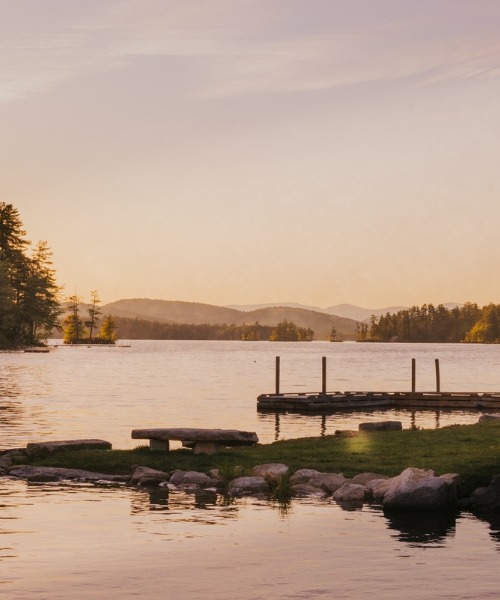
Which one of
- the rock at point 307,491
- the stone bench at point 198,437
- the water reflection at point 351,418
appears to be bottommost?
the water reflection at point 351,418

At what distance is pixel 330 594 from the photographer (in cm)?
1541

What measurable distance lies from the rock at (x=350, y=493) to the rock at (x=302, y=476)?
4.93 feet

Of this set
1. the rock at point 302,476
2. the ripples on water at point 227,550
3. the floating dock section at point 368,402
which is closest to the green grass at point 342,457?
the rock at point 302,476

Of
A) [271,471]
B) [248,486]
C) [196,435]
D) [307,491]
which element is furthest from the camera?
[196,435]

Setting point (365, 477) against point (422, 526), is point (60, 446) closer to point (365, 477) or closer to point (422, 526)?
point (365, 477)

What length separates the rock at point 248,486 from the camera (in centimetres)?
2517

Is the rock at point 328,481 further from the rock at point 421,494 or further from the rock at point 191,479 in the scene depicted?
the rock at point 191,479

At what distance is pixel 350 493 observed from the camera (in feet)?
79.2

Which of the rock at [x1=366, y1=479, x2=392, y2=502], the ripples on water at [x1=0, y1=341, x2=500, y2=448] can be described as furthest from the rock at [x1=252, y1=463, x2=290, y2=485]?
the ripples on water at [x1=0, y1=341, x2=500, y2=448]

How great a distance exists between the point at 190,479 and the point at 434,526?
7.21 m

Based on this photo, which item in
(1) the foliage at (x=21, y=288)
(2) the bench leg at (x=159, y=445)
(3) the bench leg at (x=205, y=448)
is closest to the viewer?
(3) the bench leg at (x=205, y=448)

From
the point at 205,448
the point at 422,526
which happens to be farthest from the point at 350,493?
the point at 205,448

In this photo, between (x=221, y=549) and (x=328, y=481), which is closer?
(x=221, y=549)

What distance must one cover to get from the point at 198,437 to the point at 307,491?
5207 mm
